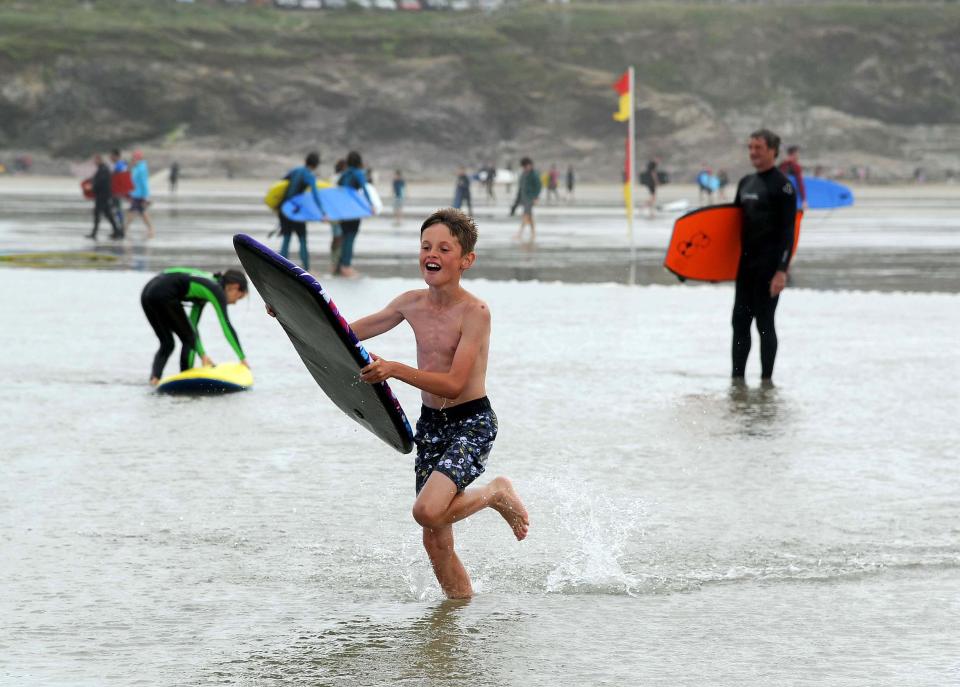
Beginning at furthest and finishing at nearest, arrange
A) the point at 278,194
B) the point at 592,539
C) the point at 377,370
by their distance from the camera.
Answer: the point at 278,194
the point at 592,539
the point at 377,370

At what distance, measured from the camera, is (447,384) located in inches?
211

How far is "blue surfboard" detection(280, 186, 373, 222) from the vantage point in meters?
21.2

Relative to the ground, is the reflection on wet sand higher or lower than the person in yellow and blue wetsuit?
lower

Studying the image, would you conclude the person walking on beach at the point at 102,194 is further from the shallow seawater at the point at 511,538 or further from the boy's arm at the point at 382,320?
the boy's arm at the point at 382,320

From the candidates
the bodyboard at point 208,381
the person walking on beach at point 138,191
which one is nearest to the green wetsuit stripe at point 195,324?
the bodyboard at point 208,381

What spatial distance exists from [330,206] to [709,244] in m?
10.3

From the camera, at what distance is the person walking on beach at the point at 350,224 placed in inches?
818

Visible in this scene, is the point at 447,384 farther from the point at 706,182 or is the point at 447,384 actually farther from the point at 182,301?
the point at 706,182

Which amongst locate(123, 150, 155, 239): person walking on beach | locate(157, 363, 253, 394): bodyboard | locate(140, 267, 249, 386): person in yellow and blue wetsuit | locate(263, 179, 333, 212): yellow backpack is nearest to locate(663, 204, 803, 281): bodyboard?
locate(157, 363, 253, 394): bodyboard

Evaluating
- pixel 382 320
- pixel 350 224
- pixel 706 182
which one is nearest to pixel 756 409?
pixel 382 320

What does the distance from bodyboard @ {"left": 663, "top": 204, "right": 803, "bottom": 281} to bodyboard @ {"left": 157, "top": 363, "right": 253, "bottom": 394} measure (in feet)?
11.2

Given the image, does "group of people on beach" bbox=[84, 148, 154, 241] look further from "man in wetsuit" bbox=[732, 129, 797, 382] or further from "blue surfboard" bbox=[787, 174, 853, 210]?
"man in wetsuit" bbox=[732, 129, 797, 382]

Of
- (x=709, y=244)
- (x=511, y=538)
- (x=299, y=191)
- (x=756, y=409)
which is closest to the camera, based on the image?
(x=511, y=538)

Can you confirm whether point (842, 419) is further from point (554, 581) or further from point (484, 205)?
point (484, 205)
